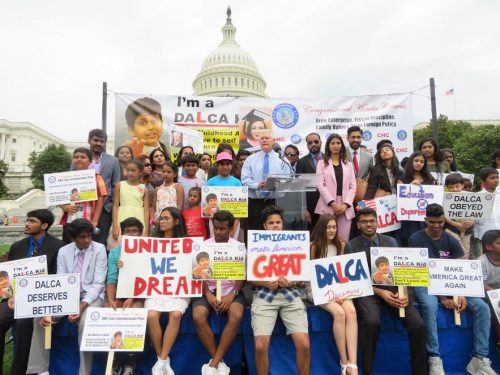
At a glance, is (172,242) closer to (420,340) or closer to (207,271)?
(207,271)

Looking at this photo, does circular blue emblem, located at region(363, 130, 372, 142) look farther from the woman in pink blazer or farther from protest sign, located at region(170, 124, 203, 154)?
protest sign, located at region(170, 124, 203, 154)

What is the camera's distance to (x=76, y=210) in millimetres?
5199

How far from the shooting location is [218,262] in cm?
402

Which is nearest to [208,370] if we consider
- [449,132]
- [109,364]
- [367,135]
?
[109,364]

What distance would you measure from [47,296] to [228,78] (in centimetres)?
5337

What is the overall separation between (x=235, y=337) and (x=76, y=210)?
2893 mm

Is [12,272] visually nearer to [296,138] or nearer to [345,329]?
[345,329]

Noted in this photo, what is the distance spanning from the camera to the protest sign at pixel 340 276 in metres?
3.98

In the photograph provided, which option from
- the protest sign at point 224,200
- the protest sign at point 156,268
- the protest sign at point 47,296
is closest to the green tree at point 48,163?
the protest sign at point 224,200

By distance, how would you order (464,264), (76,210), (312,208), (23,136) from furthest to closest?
(23,136)
(312,208)
(76,210)
(464,264)

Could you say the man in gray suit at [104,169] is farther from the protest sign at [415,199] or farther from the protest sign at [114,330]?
the protest sign at [415,199]

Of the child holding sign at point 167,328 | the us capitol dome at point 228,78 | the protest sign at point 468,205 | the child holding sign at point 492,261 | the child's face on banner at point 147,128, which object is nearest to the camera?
the child holding sign at point 167,328

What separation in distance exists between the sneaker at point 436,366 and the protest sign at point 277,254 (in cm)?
157

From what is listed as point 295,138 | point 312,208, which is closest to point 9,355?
point 312,208
